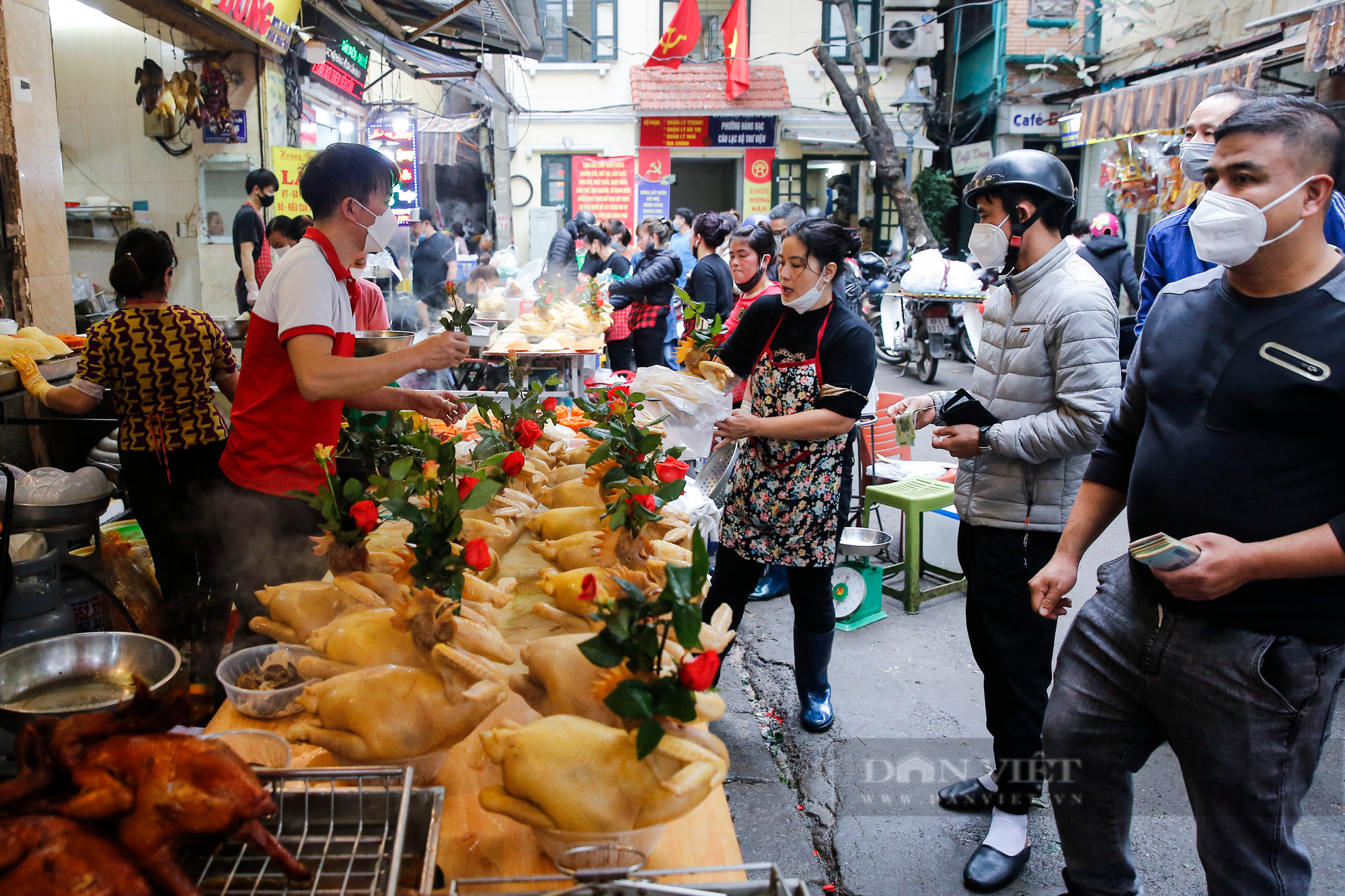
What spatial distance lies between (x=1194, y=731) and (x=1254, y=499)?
488mm

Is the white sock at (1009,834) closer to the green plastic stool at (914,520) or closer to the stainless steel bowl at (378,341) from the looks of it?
the green plastic stool at (914,520)

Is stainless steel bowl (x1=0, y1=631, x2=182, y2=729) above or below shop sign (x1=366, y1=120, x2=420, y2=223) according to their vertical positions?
below

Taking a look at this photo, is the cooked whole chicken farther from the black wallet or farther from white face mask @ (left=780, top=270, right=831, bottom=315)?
white face mask @ (left=780, top=270, right=831, bottom=315)

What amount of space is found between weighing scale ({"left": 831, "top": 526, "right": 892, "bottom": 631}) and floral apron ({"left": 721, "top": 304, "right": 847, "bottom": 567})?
1.28m

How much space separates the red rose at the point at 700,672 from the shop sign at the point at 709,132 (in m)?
19.1

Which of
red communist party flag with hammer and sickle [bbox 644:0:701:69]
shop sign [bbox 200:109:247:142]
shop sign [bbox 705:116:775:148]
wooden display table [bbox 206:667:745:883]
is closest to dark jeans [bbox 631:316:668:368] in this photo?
shop sign [bbox 200:109:247:142]

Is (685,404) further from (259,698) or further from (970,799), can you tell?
(259,698)

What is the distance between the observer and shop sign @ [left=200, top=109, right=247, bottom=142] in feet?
26.8

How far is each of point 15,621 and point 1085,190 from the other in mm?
16170

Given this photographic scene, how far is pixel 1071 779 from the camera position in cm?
206

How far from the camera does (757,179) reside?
63.2 ft

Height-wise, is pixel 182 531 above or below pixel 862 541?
above

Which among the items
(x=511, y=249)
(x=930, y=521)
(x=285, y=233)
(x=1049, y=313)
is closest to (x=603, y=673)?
(x=1049, y=313)

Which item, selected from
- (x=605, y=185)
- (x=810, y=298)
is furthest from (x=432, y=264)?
(x=810, y=298)
